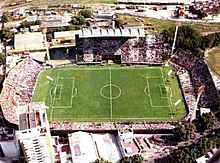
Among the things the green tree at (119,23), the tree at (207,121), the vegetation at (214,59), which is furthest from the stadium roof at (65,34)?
the tree at (207,121)

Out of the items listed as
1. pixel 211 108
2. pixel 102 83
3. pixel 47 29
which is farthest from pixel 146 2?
pixel 211 108

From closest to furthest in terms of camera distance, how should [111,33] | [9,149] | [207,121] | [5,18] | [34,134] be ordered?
1. [34,134]
2. [9,149]
3. [207,121]
4. [111,33]
5. [5,18]

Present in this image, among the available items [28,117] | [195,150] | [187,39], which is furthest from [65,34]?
[195,150]

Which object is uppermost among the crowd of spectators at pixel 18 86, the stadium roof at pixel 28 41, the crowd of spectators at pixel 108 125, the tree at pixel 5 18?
the tree at pixel 5 18

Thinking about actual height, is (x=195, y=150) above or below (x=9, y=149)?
above

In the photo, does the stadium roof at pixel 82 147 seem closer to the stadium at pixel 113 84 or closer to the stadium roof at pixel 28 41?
the stadium at pixel 113 84

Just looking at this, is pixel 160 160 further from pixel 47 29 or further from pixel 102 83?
pixel 47 29

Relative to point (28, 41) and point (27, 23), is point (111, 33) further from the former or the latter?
point (27, 23)

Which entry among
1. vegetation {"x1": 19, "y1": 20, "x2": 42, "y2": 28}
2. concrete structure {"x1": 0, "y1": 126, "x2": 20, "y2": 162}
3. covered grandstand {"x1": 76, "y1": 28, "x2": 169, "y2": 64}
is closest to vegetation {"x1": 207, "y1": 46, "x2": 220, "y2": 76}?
covered grandstand {"x1": 76, "y1": 28, "x2": 169, "y2": 64}
